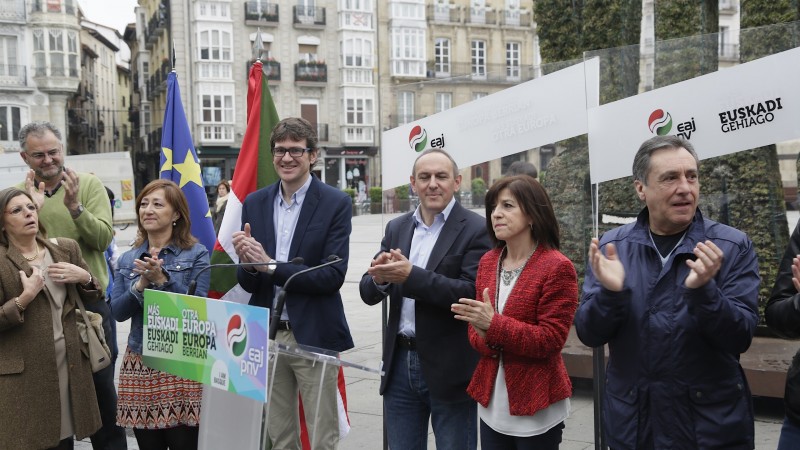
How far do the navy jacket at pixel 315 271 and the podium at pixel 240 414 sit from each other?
66cm

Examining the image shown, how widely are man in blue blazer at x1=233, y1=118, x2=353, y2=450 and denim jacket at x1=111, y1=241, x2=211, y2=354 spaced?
0.29 meters

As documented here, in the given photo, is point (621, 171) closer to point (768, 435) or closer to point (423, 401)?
point (423, 401)

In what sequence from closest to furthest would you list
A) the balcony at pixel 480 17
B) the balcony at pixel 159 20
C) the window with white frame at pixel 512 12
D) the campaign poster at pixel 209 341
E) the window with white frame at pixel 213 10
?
the campaign poster at pixel 209 341
the window with white frame at pixel 213 10
the balcony at pixel 159 20
the balcony at pixel 480 17
the window with white frame at pixel 512 12

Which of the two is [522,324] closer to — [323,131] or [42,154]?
[42,154]

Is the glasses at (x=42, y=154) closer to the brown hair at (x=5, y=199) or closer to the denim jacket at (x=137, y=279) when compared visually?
the brown hair at (x=5, y=199)

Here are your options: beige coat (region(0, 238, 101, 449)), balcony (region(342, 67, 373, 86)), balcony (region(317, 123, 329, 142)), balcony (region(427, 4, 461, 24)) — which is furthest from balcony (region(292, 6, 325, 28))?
beige coat (region(0, 238, 101, 449))

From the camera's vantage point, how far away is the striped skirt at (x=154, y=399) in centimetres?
411

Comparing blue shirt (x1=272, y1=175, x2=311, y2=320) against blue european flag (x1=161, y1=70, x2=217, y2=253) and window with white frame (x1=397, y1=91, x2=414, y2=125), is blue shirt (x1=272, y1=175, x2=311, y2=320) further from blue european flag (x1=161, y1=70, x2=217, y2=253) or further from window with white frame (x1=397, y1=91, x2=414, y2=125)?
blue european flag (x1=161, y1=70, x2=217, y2=253)

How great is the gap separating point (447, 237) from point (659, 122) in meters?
1.42

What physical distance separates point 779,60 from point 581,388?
3403 mm

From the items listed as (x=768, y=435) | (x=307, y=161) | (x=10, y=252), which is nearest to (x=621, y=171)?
(x=307, y=161)

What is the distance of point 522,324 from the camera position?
3227mm

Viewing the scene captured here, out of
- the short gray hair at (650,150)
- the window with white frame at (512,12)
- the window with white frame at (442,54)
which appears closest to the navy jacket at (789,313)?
the short gray hair at (650,150)

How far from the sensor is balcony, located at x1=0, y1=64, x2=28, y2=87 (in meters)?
45.3
